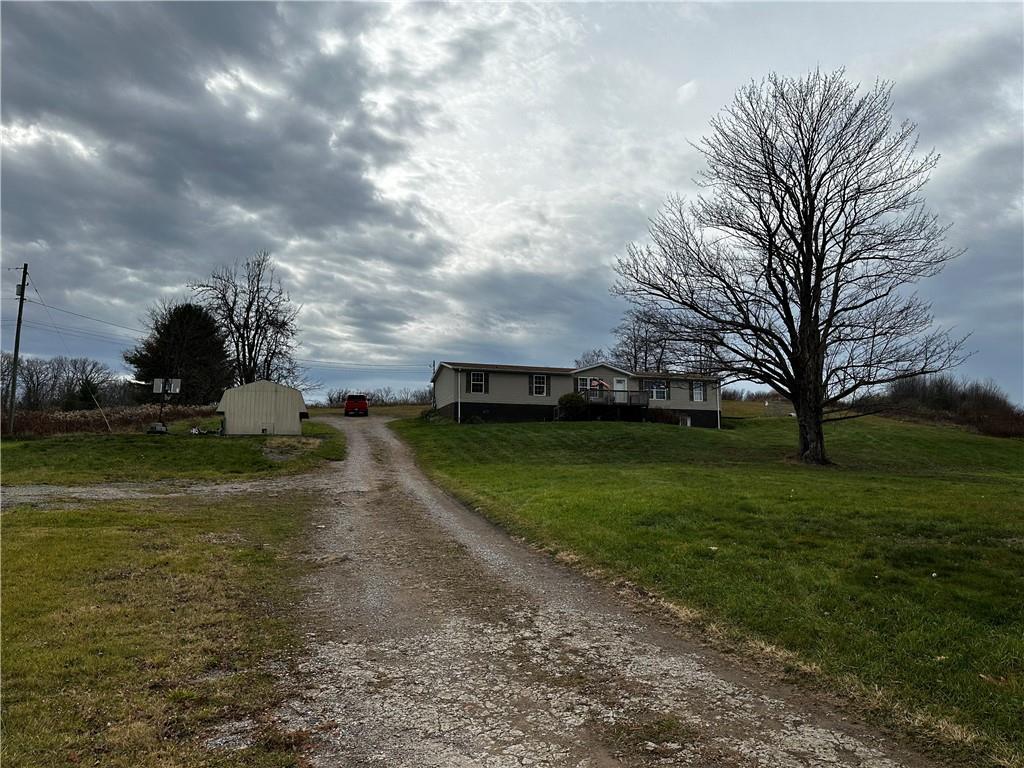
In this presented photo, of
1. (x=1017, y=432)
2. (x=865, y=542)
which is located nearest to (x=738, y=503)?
(x=865, y=542)

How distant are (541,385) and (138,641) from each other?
39.2 m

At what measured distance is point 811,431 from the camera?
25016mm

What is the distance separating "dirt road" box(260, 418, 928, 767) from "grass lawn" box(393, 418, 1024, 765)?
64cm

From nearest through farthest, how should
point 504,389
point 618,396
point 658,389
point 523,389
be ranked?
point 504,389
point 523,389
point 618,396
point 658,389

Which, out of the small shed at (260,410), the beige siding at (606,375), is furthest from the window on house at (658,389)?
the small shed at (260,410)

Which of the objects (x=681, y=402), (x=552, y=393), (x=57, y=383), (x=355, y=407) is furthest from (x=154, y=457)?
(x=57, y=383)

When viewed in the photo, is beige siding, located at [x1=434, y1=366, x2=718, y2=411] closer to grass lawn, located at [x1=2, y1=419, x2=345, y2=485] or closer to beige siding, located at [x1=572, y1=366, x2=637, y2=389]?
beige siding, located at [x1=572, y1=366, x2=637, y2=389]

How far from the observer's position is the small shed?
99.0ft

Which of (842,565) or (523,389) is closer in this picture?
(842,565)

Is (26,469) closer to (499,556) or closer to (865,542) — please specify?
(499,556)

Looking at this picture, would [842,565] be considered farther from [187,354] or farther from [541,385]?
[187,354]

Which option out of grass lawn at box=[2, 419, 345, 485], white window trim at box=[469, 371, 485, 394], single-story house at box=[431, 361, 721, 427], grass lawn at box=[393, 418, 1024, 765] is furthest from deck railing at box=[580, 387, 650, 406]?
grass lawn at box=[393, 418, 1024, 765]

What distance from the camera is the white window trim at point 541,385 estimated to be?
4403cm

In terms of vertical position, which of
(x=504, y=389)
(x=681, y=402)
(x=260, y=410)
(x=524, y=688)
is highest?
(x=504, y=389)
